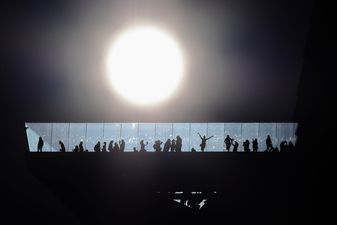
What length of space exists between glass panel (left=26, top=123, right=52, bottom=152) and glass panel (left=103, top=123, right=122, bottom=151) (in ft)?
8.30

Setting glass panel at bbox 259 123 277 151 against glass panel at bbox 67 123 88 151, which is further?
glass panel at bbox 67 123 88 151

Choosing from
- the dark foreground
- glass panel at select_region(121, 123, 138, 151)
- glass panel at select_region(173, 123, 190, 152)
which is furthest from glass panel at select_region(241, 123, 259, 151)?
glass panel at select_region(121, 123, 138, 151)

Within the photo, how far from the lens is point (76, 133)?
33.7 metres

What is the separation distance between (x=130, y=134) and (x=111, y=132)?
3.10 ft

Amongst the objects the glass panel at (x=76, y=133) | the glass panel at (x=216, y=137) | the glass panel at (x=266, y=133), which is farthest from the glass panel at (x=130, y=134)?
the glass panel at (x=266, y=133)

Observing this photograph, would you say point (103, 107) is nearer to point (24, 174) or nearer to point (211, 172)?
point (211, 172)

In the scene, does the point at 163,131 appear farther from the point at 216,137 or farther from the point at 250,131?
the point at 250,131

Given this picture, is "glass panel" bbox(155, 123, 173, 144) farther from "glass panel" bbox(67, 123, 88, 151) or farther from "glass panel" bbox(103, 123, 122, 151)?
"glass panel" bbox(67, 123, 88, 151)

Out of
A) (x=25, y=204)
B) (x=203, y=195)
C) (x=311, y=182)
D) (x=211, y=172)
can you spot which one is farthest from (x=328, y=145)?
(x=25, y=204)

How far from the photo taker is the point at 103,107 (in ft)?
117

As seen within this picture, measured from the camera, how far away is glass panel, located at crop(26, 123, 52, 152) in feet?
106

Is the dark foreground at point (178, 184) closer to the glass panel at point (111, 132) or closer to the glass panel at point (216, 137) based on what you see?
the glass panel at point (216, 137)

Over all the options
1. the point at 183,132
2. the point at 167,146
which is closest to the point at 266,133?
the point at 183,132

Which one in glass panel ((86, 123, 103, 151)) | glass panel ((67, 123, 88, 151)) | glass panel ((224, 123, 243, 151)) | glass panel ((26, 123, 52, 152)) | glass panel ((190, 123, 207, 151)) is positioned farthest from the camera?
glass panel ((86, 123, 103, 151))
